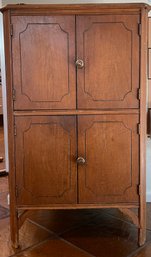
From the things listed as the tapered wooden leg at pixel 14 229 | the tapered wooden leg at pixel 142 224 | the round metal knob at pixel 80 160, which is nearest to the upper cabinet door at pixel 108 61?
the round metal knob at pixel 80 160

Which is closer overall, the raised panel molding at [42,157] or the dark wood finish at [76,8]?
the dark wood finish at [76,8]

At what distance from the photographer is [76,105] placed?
72.7 inches

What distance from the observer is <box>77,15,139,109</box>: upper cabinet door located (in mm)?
1793

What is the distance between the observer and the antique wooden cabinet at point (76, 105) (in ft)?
5.89

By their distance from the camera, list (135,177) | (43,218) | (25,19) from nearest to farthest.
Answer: (25,19)
(135,177)
(43,218)

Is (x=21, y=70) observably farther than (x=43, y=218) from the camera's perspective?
No

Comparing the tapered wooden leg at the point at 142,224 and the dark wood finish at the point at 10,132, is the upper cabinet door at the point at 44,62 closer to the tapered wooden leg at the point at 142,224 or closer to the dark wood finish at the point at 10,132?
the dark wood finish at the point at 10,132

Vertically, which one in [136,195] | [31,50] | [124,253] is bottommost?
[124,253]

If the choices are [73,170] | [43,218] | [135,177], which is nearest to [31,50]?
[73,170]

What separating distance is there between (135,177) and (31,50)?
871 millimetres

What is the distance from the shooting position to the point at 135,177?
191 cm

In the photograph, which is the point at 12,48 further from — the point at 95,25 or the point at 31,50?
the point at 95,25

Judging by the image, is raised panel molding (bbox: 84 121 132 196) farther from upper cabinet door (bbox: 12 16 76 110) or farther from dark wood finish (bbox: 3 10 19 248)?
dark wood finish (bbox: 3 10 19 248)

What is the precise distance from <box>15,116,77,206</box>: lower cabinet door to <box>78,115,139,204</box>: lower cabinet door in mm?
55
